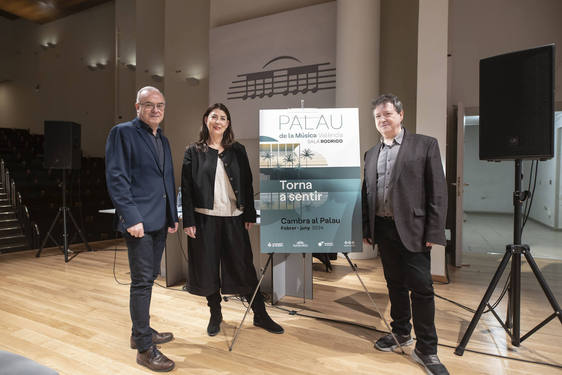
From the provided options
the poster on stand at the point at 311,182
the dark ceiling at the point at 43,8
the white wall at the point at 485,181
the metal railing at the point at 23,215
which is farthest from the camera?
the white wall at the point at 485,181

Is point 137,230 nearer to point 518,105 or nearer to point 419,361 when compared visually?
point 419,361

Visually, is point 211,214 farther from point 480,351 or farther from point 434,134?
point 434,134

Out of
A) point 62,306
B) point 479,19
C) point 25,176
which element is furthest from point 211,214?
point 25,176

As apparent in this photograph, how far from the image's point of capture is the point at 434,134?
12.8ft

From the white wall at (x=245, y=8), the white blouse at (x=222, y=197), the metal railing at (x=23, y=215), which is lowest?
the metal railing at (x=23, y=215)

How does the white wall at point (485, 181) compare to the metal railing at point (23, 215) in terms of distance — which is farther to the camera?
the white wall at point (485, 181)

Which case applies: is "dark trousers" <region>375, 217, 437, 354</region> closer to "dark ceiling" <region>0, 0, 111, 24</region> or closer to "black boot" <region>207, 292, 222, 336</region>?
"black boot" <region>207, 292, 222, 336</region>

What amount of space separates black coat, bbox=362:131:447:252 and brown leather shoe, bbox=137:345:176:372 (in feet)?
5.31

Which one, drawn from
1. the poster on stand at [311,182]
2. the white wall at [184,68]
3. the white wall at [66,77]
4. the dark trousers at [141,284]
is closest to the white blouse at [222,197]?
the poster on stand at [311,182]

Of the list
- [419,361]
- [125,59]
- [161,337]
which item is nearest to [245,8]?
[125,59]

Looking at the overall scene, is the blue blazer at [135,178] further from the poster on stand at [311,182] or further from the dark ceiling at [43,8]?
the dark ceiling at [43,8]

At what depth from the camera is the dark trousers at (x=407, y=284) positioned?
2.06m

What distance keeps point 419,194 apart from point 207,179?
54.7 inches

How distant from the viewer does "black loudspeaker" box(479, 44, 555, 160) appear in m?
2.07
